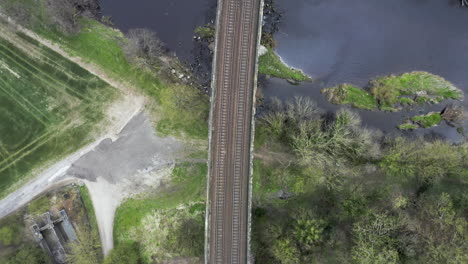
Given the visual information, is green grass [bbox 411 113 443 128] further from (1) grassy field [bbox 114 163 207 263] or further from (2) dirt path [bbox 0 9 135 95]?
(2) dirt path [bbox 0 9 135 95]

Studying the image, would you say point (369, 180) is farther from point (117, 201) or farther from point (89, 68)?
point (89, 68)

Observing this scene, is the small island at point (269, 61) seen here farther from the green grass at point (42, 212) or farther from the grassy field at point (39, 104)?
the green grass at point (42, 212)

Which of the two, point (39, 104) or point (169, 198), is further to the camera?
point (169, 198)

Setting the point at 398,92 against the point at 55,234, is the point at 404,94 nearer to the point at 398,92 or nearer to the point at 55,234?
the point at 398,92

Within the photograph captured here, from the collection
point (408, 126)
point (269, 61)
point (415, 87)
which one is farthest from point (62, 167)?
point (415, 87)

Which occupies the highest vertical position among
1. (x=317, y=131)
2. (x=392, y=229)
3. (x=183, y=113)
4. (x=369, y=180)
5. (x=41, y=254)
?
(x=183, y=113)

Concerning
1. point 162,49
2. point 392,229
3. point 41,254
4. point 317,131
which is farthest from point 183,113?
point 392,229
